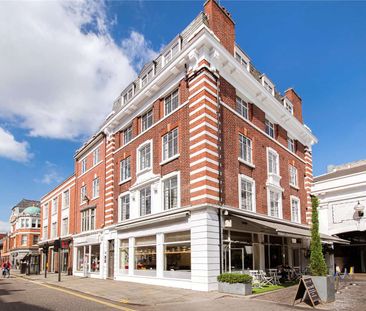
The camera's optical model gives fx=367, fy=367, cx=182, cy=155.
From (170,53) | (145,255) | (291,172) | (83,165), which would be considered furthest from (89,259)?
(170,53)

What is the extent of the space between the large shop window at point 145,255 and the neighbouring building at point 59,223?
11.6m

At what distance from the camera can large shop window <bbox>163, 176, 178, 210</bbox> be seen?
20.0 metres

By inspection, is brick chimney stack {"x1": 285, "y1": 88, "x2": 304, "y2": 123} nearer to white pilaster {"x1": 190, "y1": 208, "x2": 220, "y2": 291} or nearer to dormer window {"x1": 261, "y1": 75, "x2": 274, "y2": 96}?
dormer window {"x1": 261, "y1": 75, "x2": 274, "y2": 96}

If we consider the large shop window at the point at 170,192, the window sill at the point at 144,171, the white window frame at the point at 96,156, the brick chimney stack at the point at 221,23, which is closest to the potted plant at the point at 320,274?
the large shop window at the point at 170,192

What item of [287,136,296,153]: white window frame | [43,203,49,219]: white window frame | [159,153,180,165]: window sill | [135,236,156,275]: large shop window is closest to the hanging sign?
[159,153,180,165]: window sill

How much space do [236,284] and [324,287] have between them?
3.60 metres

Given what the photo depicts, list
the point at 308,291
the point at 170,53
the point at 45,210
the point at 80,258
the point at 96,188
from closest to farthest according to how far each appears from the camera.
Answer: the point at 308,291
the point at 170,53
the point at 96,188
the point at 80,258
the point at 45,210

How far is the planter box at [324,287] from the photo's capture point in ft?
45.0

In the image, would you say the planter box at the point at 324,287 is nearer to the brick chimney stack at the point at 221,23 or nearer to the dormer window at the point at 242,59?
the brick chimney stack at the point at 221,23

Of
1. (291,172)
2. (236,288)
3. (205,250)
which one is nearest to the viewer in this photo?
(236,288)

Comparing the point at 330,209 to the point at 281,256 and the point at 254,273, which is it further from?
the point at 254,273

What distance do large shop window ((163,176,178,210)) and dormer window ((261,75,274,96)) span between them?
10483mm

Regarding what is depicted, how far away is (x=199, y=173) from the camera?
18.0 m

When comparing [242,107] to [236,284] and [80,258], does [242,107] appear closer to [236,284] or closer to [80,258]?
[236,284]
